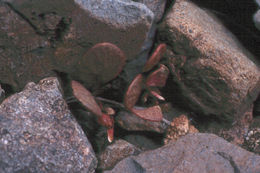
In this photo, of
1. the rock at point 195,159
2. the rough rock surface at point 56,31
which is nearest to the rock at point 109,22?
the rough rock surface at point 56,31

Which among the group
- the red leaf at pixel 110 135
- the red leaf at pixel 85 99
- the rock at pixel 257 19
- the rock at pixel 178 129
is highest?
the rock at pixel 257 19

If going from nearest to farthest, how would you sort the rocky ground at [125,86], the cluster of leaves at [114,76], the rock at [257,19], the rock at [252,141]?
the rocky ground at [125,86], the cluster of leaves at [114,76], the rock at [257,19], the rock at [252,141]

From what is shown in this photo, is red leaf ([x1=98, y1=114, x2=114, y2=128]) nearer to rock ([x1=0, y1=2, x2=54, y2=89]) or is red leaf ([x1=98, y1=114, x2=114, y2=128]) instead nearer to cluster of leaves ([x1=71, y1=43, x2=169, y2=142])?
cluster of leaves ([x1=71, y1=43, x2=169, y2=142])

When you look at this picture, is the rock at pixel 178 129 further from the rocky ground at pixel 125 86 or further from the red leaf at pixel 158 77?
the red leaf at pixel 158 77

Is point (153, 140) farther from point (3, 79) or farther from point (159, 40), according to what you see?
point (3, 79)

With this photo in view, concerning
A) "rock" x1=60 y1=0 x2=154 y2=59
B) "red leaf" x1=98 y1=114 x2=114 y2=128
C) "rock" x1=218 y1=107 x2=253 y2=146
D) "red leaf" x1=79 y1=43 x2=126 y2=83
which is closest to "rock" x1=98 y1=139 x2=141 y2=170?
"red leaf" x1=98 y1=114 x2=114 y2=128

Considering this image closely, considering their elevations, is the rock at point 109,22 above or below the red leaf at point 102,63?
above

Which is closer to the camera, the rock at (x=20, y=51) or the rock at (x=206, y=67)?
the rock at (x=20, y=51)
